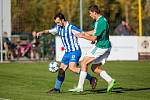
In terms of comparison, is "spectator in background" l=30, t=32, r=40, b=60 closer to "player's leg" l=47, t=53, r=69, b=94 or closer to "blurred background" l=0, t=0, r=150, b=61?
"blurred background" l=0, t=0, r=150, b=61

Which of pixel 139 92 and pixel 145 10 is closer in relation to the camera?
pixel 139 92

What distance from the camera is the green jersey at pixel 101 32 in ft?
42.6

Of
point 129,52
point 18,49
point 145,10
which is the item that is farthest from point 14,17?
point 145,10

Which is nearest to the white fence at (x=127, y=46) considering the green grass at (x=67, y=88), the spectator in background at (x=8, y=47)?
the spectator in background at (x=8, y=47)

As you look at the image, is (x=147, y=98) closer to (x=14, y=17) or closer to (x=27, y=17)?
(x=14, y=17)

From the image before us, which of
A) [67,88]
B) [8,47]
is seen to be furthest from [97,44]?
[8,47]

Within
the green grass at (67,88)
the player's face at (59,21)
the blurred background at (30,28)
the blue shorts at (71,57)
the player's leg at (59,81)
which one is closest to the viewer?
the green grass at (67,88)

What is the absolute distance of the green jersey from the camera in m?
13.0

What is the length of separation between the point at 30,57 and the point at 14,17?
241cm

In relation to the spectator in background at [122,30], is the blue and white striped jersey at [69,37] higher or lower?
lower

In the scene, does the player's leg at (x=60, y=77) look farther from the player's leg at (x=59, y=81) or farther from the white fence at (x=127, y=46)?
the white fence at (x=127, y=46)

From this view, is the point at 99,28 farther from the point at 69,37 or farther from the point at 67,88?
the point at 67,88

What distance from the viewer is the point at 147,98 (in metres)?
12.3

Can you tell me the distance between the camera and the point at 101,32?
13.0 m
